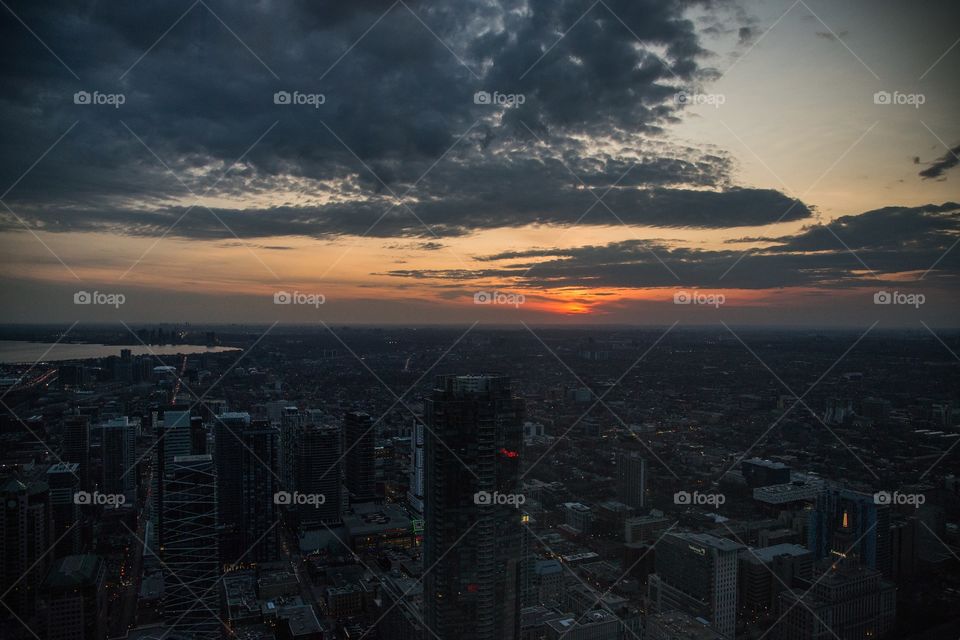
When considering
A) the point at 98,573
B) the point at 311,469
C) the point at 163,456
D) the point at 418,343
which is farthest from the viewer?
the point at 311,469

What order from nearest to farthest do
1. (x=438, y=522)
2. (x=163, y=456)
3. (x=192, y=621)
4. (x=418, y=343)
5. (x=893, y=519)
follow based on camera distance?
(x=438, y=522), (x=192, y=621), (x=893, y=519), (x=418, y=343), (x=163, y=456)

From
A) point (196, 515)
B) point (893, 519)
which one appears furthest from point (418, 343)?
point (893, 519)

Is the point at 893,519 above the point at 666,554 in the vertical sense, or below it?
above

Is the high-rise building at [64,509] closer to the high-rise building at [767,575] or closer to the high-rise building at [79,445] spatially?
the high-rise building at [79,445]

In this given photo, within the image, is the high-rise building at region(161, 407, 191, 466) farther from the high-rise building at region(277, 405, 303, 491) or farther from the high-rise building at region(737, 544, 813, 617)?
the high-rise building at region(737, 544, 813, 617)

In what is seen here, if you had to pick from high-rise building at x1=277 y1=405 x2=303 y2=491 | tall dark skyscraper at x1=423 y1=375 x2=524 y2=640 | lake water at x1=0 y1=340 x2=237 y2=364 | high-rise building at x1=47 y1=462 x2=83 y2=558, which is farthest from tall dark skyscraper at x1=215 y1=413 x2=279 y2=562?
tall dark skyscraper at x1=423 y1=375 x2=524 y2=640

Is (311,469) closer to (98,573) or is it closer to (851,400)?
(98,573)

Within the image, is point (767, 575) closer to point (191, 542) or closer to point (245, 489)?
point (191, 542)
